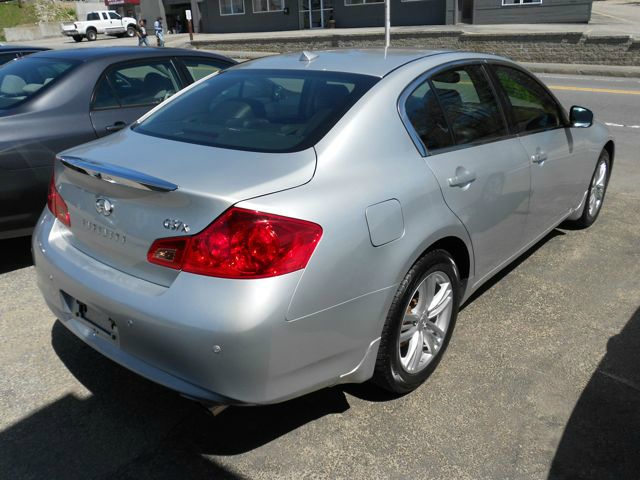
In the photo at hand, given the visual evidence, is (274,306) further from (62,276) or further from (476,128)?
(476,128)

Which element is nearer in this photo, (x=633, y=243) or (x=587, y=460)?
(x=587, y=460)

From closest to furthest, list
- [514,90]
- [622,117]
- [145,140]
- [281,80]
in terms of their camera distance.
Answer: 1. [145,140]
2. [281,80]
3. [514,90]
4. [622,117]

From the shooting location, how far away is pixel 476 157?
10.3 ft

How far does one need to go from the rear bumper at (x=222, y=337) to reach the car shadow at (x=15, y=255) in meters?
2.37

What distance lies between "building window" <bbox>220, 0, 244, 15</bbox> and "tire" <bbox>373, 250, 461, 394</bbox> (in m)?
38.5

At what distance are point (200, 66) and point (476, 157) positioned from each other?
3.34 metres

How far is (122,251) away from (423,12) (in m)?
31.0

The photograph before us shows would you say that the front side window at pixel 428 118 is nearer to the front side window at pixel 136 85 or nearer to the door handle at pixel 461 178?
the door handle at pixel 461 178

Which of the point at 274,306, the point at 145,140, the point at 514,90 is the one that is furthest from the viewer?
the point at 514,90

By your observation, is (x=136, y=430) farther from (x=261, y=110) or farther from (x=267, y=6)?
(x=267, y=6)

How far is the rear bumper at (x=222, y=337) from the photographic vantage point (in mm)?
2098

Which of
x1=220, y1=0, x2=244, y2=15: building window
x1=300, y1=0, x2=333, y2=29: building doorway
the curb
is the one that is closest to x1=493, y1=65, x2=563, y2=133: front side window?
the curb

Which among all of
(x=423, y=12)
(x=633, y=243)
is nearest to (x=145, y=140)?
(x=633, y=243)

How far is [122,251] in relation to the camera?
95.0 inches
